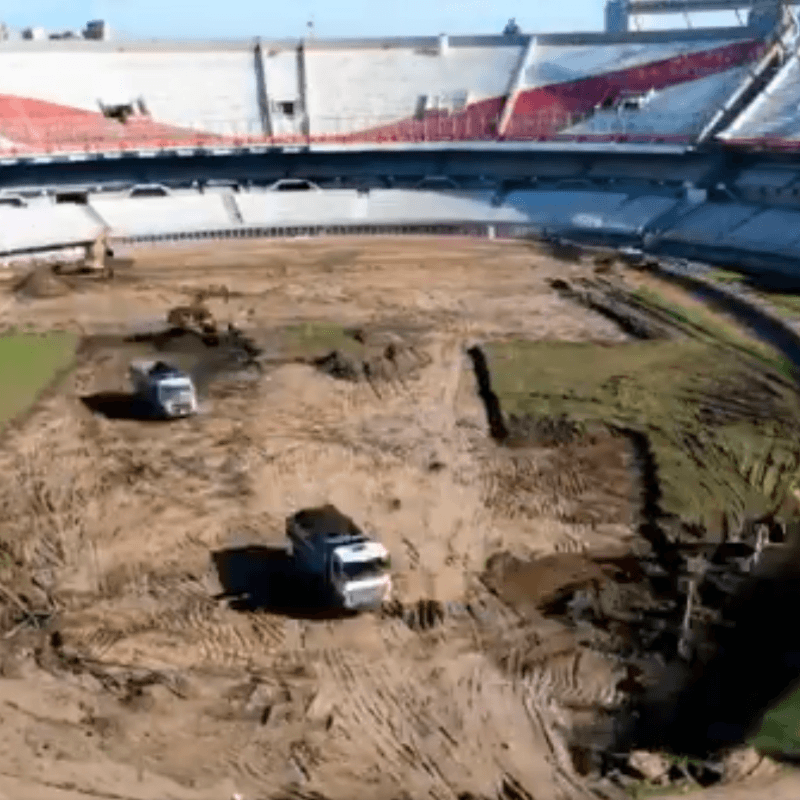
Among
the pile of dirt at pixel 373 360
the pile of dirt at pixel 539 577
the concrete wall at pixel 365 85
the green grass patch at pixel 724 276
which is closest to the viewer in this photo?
the pile of dirt at pixel 539 577

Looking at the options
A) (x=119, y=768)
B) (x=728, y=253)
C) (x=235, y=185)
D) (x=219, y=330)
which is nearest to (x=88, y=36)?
(x=235, y=185)

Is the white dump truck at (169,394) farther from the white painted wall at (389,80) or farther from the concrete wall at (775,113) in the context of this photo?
the white painted wall at (389,80)

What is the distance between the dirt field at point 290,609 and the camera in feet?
54.7

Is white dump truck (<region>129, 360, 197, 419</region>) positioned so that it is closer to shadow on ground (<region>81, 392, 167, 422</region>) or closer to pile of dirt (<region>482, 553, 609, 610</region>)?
shadow on ground (<region>81, 392, 167, 422</region>)

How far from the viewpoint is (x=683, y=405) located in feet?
102

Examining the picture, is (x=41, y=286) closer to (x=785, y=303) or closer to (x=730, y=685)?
(x=785, y=303)

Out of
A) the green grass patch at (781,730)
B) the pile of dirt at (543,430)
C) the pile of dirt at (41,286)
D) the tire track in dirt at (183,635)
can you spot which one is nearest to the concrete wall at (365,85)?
the pile of dirt at (41,286)

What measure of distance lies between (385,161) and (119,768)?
51044mm

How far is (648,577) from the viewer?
72.8ft

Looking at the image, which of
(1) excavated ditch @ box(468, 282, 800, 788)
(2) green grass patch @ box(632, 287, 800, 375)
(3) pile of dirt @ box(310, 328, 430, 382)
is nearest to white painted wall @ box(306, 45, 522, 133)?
(2) green grass patch @ box(632, 287, 800, 375)

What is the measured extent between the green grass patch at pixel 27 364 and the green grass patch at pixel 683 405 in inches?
532

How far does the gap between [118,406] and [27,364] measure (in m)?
5.40

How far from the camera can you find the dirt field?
54.7ft

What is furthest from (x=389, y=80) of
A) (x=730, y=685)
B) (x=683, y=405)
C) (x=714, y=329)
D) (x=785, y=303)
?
(x=730, y=685)
